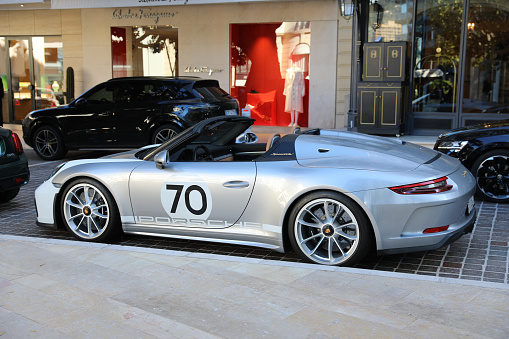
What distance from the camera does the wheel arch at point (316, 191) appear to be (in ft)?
16.3

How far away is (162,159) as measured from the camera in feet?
18.6

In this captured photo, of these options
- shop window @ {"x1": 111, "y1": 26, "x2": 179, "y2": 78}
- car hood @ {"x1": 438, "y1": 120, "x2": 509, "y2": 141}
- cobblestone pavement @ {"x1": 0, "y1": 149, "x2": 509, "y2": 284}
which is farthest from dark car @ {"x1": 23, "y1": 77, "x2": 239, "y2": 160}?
shop window @ {"x1": 111, "y1": 26, "x2": 179, "y2": 78}

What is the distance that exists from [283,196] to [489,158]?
4022 millimetres

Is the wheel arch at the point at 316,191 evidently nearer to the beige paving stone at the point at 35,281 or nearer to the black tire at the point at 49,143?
the beige paving stone at the point at 35,281

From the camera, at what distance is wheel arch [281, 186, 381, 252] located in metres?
4.98

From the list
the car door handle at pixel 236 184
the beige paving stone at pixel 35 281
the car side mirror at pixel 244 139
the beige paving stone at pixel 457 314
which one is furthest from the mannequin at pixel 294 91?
the beige paving stone at pixel 457 314

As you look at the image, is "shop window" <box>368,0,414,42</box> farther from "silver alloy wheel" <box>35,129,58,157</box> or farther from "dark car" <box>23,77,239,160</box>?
"silver alloy wheel" <box>35,129,58,157</box>

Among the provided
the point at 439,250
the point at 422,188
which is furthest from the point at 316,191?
the point at 439,250

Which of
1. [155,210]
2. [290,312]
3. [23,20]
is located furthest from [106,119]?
[23,20]

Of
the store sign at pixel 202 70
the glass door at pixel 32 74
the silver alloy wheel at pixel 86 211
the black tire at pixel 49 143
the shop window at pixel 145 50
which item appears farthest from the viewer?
the glass door at pixel 32 74

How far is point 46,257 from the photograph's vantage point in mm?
5379

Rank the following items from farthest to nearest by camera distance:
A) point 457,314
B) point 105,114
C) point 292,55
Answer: point 292,55 < point 105,114 < point 457,314

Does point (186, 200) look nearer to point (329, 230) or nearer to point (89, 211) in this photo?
point (89, 211)

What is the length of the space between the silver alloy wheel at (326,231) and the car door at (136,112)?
7243 mm
